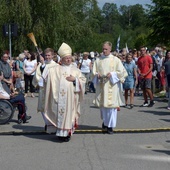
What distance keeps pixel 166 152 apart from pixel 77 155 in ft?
5.17

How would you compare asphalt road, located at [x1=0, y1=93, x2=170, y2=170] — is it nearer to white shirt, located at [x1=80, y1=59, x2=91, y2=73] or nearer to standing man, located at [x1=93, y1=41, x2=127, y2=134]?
standing man, located at [x1=93, y1=41, x2=127, y2=134]

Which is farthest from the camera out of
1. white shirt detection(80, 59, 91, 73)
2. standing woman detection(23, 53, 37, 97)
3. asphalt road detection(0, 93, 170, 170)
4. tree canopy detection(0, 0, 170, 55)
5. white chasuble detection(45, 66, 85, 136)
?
tree canopy detection(0, 0, 170, 55)

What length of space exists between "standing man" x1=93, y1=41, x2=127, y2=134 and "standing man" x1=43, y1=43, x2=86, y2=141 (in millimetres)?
774

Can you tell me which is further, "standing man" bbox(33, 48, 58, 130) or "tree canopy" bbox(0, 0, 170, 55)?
"tree canopy" bbox(0, 0, 170, 55)

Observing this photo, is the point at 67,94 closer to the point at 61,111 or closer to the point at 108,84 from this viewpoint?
the point at 61,111

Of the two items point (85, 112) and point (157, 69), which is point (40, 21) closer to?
point (157, 69)

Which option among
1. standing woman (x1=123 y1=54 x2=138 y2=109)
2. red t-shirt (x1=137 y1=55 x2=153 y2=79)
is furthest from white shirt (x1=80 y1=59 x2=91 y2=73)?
red t-shirt (x1=137 y1=55 x2=153 y2=79)

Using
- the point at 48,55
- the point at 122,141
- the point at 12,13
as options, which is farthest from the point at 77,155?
the point at 12,13

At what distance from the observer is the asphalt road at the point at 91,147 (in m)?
7.79

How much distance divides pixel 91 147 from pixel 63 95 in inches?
48.2

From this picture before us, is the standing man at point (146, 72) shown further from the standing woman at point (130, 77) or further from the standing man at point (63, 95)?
the standing man at point (63, 95)

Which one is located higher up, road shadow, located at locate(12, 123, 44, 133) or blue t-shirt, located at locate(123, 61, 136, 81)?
blue t-shirt, located at locate(123, 61, 136, 81)

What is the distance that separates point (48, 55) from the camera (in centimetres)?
1085

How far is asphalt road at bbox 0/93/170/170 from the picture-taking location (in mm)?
7785
